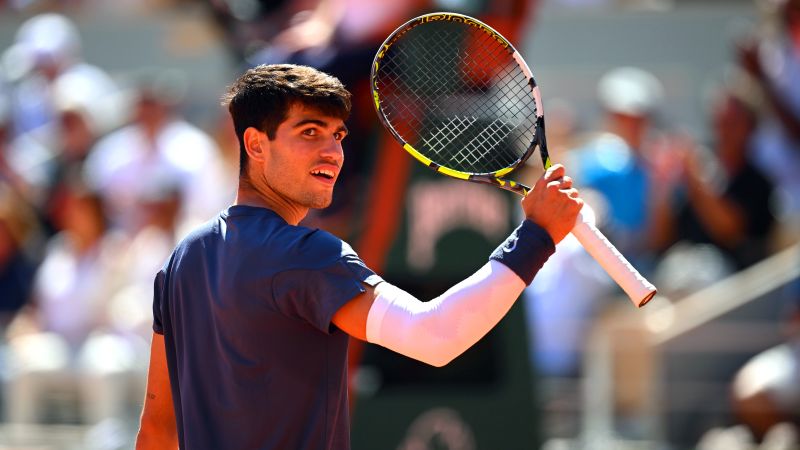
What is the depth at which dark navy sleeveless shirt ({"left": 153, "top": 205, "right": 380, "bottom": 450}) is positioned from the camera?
2.81 metres

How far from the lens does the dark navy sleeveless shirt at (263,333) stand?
9.21ft

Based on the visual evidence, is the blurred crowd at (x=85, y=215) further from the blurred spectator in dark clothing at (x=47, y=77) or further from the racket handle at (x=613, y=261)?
the racket handle at (x=613, y=261)

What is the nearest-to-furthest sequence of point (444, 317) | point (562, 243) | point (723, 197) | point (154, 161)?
point (444, 317) → point (562, 243) → point (723, 197) → point (154, 161)

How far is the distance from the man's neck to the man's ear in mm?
65

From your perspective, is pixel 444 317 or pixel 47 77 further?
pixel 47 77

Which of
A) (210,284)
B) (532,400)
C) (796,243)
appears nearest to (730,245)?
(796,243)

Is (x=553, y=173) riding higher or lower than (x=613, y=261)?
higher

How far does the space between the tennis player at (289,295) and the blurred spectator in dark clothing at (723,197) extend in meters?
5.22

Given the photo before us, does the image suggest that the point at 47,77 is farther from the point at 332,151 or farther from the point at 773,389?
the point at 332,151

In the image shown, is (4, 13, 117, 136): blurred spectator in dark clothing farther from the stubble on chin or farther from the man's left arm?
the stubble on chin

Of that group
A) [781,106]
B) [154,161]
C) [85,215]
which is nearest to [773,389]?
[781,106]

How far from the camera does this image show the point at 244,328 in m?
2.88

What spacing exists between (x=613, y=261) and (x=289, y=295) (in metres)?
0.70

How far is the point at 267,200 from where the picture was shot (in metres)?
3.03
